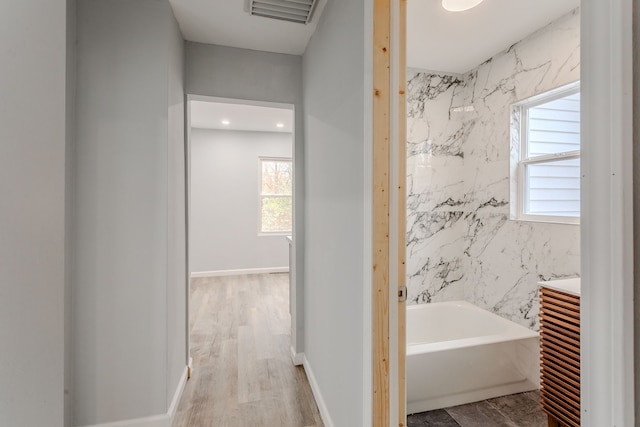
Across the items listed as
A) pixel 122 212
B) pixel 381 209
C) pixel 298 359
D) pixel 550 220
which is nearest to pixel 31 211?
pixel 381 209

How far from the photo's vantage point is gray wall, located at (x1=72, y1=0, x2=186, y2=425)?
5.87ft

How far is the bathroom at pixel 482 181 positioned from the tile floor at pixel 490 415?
0.06 metres

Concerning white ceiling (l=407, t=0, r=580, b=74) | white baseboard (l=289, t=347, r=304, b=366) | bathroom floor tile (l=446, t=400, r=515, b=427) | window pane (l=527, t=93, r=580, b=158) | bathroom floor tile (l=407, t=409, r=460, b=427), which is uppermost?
white ceiling (l=407, t=0, r=580, b=74)

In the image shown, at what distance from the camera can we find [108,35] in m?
1.82

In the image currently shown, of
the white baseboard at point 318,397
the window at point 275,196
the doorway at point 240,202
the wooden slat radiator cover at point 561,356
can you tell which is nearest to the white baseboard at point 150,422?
the white baseboard at point 318,397

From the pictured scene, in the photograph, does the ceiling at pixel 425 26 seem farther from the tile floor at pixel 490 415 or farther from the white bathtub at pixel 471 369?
the tile floor at pixel 490 415

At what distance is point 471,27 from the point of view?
7.54ft

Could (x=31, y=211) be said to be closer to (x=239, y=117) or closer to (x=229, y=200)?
(x=239, y=117)

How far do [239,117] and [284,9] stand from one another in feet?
10.4

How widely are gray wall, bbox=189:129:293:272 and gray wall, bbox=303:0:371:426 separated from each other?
12.3 ft

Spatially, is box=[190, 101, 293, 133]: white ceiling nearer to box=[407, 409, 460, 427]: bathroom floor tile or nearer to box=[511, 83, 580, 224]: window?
box=[511, 83, 580, 224]: window

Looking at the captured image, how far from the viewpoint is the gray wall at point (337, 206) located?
1.39 meters

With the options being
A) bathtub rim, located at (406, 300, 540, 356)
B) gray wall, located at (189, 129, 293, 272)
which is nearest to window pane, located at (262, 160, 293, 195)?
gray wall, located at (189, 129, 293, 272)

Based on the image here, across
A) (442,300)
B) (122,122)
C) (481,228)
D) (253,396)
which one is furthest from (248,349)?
(481,228)
